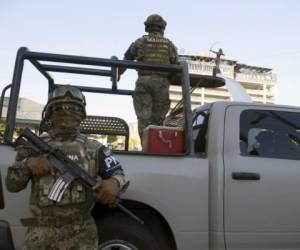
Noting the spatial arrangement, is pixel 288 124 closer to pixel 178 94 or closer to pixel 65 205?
pixel 178 94

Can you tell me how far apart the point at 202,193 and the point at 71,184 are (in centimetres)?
136

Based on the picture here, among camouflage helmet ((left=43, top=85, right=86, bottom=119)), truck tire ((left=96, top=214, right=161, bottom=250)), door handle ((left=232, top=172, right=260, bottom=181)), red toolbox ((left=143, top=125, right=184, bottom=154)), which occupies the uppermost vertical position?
camouflage helmet ((left=43, top=85, right=86, bottom=119))

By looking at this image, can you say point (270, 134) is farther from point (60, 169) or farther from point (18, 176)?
point (18, 176)

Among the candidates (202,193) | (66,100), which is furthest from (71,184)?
(202,193)

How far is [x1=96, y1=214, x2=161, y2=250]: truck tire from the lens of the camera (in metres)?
3.39

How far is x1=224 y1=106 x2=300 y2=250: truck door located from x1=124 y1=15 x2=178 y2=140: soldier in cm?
128

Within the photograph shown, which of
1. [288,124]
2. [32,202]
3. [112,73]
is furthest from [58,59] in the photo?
[288,124]

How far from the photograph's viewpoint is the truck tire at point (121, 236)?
11.1ft

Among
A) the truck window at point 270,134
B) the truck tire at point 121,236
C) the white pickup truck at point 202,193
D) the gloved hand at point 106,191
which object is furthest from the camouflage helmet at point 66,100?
the truck window at point 270,134

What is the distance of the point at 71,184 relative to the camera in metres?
2.44

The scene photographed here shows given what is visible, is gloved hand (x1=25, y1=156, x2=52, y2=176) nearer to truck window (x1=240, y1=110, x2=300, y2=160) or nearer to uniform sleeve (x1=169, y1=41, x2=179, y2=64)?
truck window (x1=240, y1=110, x2=300, y2=160)

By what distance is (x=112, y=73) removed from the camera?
4742mm

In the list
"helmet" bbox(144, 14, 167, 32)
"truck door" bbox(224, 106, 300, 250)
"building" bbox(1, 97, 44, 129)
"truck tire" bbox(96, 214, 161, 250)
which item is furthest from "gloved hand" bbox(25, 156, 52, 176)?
"helmet" bbox(144, 14, 167, 32)

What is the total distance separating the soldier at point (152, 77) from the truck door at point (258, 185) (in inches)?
50.5
